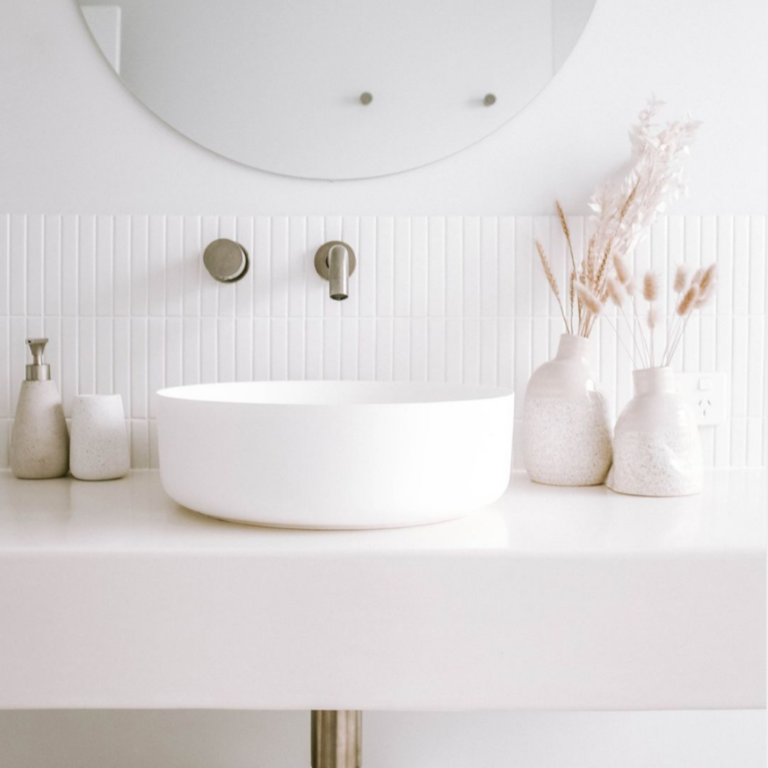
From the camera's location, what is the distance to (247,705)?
71cm

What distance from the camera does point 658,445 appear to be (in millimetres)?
1001

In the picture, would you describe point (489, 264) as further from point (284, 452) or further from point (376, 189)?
point (284, 452)

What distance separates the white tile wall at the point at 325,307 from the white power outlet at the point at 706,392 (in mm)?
21

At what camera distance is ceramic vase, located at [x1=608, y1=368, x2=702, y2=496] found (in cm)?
100

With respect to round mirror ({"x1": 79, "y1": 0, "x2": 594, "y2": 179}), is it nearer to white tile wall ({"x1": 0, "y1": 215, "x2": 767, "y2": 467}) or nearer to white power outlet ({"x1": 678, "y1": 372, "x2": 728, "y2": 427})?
white tile wall ({"x1": 0, "y1": 215, "x2": 767, "y2": 467})

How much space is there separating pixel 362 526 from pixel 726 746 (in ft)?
2.97

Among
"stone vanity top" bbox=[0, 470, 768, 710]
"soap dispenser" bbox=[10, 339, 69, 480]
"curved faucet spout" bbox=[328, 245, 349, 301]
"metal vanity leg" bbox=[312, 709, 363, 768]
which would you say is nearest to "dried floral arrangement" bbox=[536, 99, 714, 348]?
"curved faucet spout" bbox=[328, 245, 349, 301]

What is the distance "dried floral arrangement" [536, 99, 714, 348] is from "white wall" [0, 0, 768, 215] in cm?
10

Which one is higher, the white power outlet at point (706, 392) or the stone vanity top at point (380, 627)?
the white power outlet at point (706, 392)

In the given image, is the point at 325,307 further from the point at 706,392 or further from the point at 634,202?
the point at 706,392

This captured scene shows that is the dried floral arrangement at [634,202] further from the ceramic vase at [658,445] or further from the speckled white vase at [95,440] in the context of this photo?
the speckled white vase at [95,440]

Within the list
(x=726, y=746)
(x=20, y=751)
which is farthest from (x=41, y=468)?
(x=726, y=746)

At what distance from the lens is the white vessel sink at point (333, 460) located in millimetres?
766

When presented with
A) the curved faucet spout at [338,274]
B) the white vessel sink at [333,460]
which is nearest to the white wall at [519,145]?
the curved faucet spout at [338,274]
